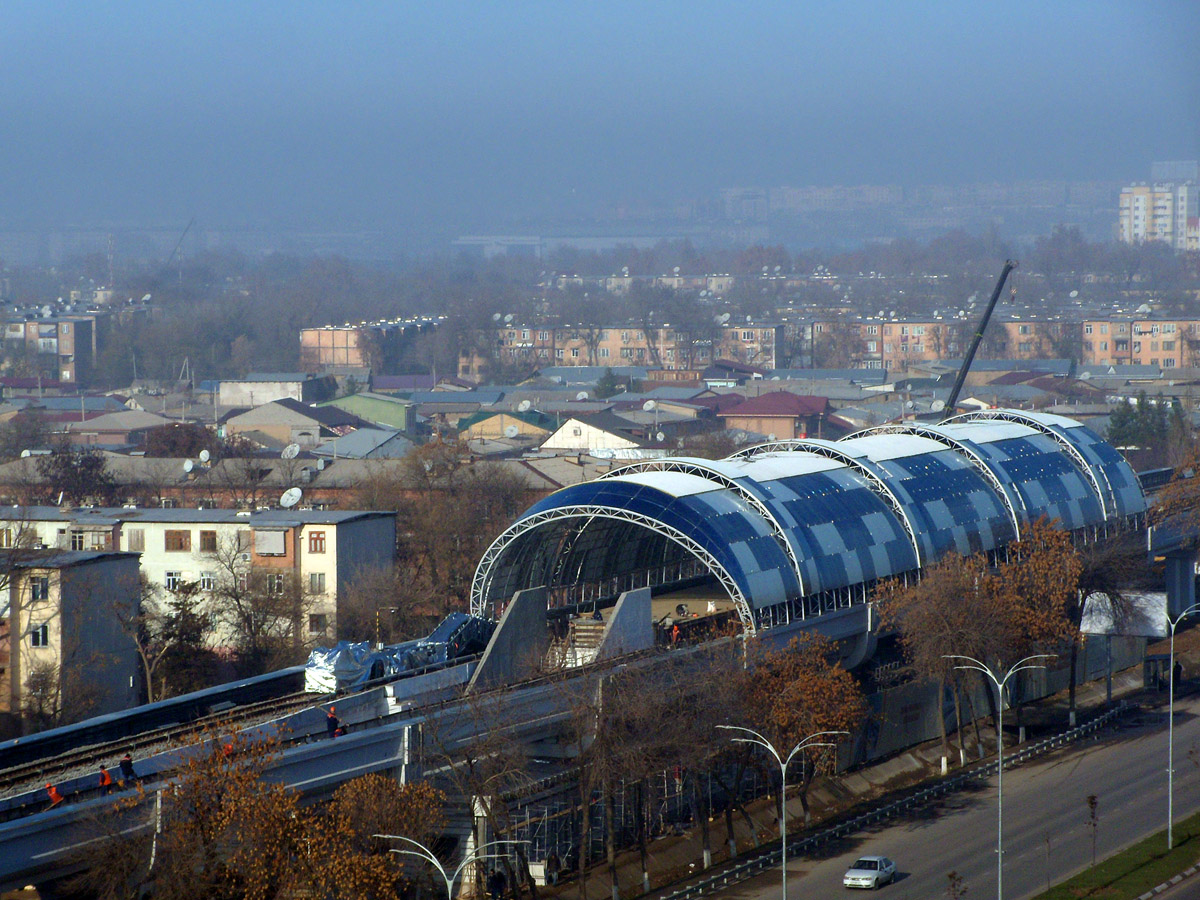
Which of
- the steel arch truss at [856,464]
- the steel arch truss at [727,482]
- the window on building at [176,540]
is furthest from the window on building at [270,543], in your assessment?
the steel arch truss at [856,464]

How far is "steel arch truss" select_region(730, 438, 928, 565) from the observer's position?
138 feet

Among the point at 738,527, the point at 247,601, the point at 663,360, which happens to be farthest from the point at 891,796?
the point at 663,360

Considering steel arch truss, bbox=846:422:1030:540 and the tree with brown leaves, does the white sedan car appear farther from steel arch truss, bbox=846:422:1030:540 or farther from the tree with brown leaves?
steel arch truss, bbox=846:422:1030:540

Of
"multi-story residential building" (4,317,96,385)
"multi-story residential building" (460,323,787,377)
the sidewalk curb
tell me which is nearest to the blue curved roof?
the sidewalk curb

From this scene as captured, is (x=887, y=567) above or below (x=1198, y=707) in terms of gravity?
above

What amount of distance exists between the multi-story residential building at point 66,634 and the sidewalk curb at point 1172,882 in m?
20.9

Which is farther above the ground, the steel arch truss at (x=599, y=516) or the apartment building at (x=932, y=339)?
the apartment building at (x=932, y=339)

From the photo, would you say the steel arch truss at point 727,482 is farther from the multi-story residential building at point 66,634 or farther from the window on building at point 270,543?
the window on building at point 270,543

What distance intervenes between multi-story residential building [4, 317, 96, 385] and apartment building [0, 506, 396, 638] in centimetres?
9581

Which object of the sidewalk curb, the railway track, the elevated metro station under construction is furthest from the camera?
the elevated metro station under construction

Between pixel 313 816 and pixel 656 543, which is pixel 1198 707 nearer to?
pixel 656 543

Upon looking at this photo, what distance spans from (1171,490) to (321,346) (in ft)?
346

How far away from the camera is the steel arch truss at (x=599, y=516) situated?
36.0 metres

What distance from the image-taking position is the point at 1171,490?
176 feet
